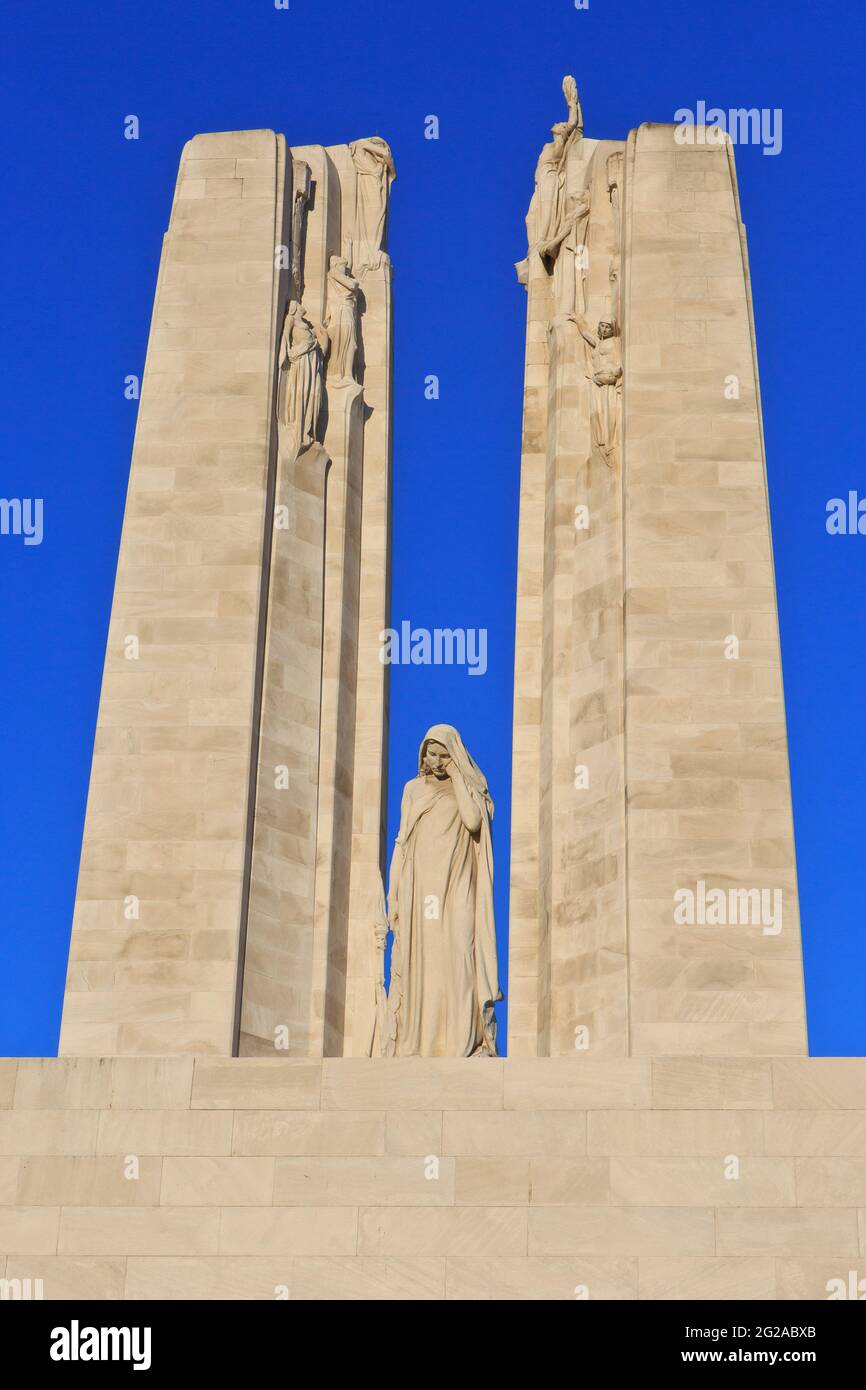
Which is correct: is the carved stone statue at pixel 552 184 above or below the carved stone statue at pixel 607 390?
above

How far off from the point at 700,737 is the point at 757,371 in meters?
3.92

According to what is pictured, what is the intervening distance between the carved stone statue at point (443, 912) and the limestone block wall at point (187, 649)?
1393 mm

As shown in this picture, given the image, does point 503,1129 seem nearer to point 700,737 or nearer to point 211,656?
point 700,737

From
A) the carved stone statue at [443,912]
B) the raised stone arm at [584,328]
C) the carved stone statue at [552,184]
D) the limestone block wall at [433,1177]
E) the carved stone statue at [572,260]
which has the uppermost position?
the carved stone statue at [552,184]

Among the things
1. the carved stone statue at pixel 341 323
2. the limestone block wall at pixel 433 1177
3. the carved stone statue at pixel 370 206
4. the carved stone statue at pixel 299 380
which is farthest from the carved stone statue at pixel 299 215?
the limestone block wall at pixel 433 1177

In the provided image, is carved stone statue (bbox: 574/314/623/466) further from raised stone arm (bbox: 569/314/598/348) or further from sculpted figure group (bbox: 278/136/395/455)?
sculpted figure group (bbox: 278/136/395/455)

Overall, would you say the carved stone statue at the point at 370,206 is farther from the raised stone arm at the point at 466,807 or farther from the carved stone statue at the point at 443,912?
the raised stone arm at the point at 466,807

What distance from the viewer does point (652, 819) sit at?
17328 mm

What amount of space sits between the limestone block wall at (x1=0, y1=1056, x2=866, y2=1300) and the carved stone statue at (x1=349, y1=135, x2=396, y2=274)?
10.1 metres

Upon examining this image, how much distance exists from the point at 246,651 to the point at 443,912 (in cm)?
300

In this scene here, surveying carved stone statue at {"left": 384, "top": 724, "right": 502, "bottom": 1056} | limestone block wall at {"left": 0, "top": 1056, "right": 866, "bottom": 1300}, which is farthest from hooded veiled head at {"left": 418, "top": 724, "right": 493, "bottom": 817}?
limestone block wall at {"left": 0, "top": 1056, "right": 866, "bottom": 1300}

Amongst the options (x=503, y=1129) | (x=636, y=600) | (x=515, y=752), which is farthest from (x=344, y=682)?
(x=503, y=1129)

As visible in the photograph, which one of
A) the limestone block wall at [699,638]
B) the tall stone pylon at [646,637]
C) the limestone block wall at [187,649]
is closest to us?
the limestone block wall at [699,638]

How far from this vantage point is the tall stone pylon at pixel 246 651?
57.2 feet
